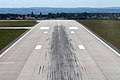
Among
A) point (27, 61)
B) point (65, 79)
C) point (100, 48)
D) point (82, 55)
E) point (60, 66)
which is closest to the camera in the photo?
point (65, 79)

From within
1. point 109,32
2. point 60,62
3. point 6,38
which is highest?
point 60,62

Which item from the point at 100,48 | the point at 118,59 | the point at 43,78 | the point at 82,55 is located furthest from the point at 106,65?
the point at 100,48

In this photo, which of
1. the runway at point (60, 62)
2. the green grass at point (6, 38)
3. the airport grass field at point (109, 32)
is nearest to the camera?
the runway at point (60, 62)

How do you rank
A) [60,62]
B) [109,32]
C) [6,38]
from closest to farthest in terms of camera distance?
[60,62] < [6,38] < [109,32]

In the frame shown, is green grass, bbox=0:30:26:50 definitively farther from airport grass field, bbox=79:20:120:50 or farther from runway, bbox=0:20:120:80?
Result: airport grass field, bbox=79:20:120:50

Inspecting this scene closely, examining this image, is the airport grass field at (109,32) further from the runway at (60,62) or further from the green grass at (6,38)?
the green grass at (6,38)

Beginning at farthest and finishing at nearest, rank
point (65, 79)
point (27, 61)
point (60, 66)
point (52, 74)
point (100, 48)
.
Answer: point (100, 48)
point (27, 61)
point (60, 66)
point (52, 74)
point (65, 79)

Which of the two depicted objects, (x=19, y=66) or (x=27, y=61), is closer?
(x=19, y=66)

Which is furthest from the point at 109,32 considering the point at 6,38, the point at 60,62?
the point at 60,62

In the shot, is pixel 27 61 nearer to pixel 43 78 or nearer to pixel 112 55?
pixel 43 78

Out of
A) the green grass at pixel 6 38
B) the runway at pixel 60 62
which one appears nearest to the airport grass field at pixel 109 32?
the runway at pixel 60 62

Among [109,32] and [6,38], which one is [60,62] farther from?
[109,32]
